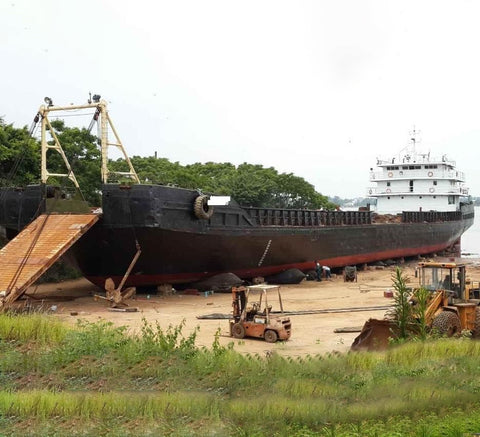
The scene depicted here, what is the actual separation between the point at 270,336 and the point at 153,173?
39347mm

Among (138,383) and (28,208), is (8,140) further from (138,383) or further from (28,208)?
(138,383)

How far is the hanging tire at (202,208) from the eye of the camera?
2048cm

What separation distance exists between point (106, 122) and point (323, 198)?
44.8 meters

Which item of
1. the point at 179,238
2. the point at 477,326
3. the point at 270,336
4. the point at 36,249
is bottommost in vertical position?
the point at 270,336

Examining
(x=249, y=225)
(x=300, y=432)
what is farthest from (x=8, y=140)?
(x=300, y=432)

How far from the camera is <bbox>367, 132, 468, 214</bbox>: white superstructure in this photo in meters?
47.7

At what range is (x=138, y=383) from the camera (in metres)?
8.02

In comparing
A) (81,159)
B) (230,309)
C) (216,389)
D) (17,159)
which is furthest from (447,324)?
(81,159)

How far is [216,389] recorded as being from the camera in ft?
25.4

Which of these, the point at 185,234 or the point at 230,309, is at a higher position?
the point at 185,234

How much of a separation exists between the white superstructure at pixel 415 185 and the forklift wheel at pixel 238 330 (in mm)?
37349

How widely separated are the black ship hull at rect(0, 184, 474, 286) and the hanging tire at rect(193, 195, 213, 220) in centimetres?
15

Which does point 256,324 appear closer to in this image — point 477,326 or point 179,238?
point 477,326

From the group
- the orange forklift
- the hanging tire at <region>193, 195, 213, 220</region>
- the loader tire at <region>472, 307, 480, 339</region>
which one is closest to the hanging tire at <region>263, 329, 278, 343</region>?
the orange forklift
